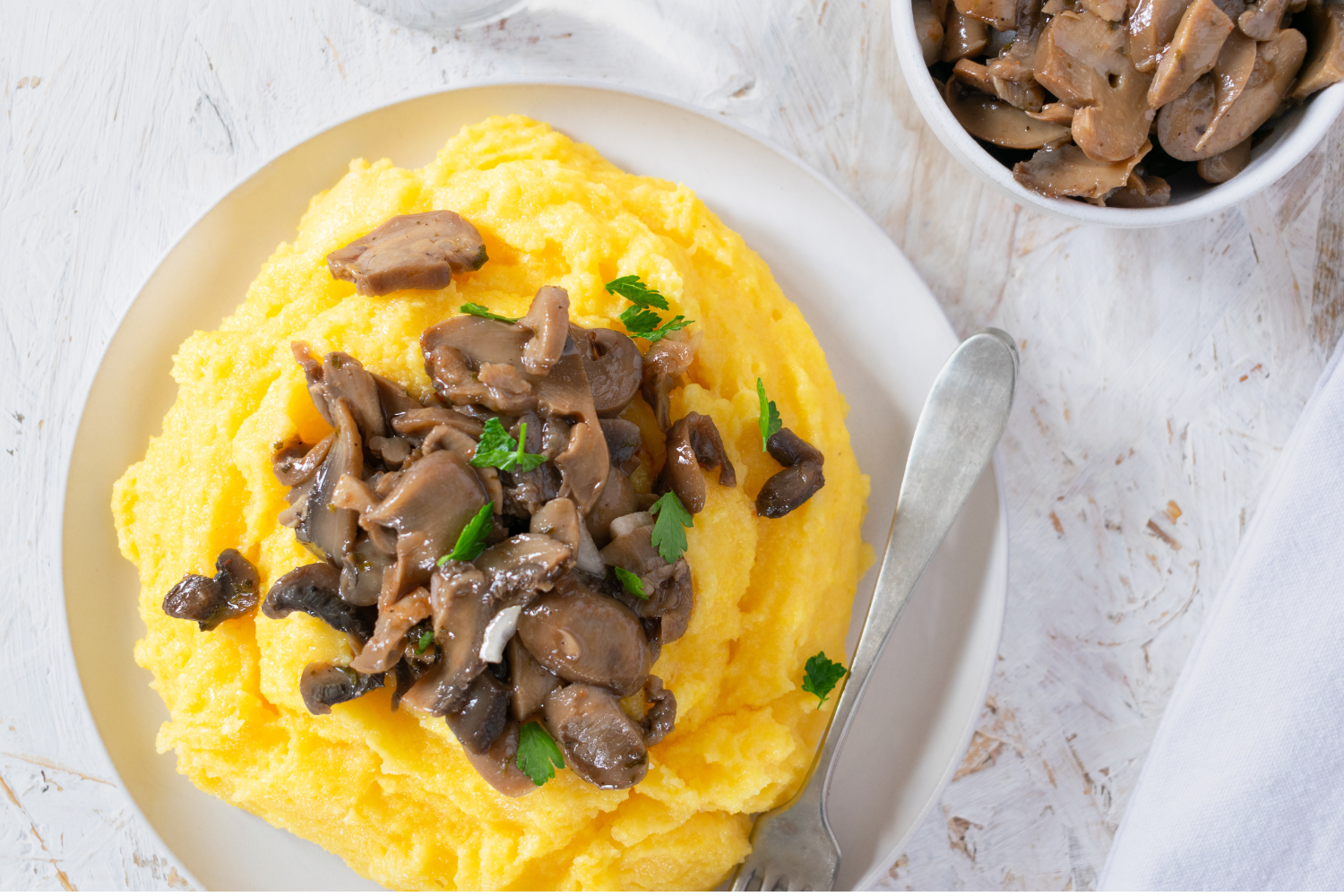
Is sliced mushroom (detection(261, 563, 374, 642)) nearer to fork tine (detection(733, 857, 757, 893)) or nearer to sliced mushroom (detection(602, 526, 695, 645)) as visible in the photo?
sliced mushroom (detection(602, 526, 695, 645))

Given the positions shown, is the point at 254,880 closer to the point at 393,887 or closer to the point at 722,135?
the point at 393,887

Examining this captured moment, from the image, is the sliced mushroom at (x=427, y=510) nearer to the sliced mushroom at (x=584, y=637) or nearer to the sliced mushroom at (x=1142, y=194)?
the sliced mushroom at (x=584, y=637)

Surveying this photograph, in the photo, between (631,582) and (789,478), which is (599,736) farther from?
(789,478)

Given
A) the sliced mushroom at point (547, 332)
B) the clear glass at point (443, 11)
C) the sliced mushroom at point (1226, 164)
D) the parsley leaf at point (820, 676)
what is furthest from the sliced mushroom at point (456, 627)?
the sliced mushroom at point (1226, 164)

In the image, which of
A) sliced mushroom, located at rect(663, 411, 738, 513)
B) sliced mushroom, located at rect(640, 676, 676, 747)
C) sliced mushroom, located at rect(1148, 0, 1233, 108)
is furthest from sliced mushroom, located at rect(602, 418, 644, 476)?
sliced mushroom, located at rect(1148, 0, 1233, 108)

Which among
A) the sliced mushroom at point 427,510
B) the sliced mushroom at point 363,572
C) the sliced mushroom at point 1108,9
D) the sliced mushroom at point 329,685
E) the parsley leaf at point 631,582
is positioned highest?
the sliced mushroom at point 1108,9
